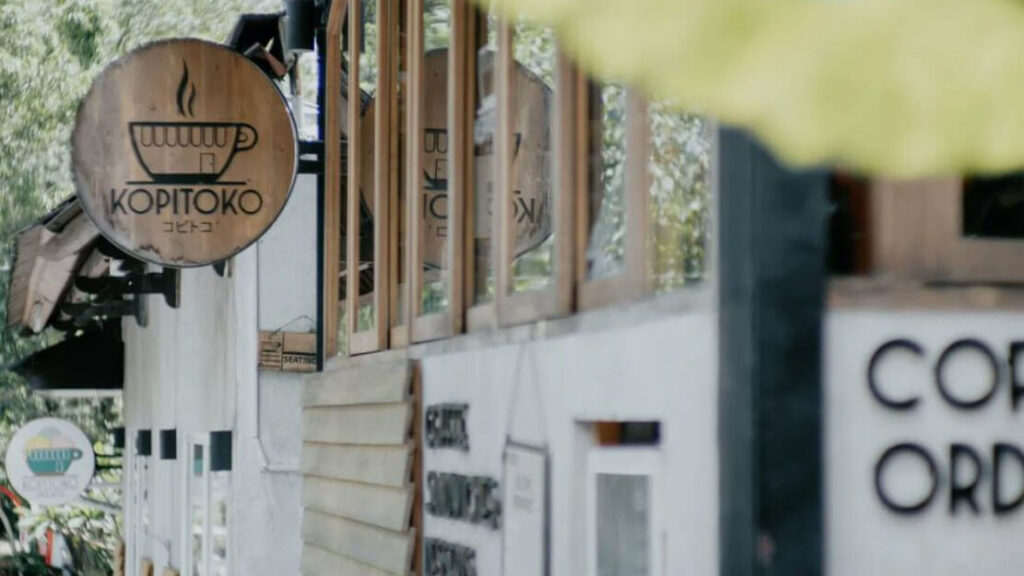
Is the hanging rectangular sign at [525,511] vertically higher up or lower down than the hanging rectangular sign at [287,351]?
lower down

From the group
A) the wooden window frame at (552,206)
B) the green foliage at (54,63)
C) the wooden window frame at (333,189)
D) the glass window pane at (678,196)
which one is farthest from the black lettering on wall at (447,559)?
the green foliage at (54,63)

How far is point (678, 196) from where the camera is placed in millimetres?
3828

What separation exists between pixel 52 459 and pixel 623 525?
16166 mm

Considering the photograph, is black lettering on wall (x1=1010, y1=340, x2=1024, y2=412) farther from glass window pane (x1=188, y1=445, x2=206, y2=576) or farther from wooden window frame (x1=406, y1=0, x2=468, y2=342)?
glass window pane (x1=188, y1=445, x2=206, y2=576)

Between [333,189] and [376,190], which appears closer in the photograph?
[376,190]

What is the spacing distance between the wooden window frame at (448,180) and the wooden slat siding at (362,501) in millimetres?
516

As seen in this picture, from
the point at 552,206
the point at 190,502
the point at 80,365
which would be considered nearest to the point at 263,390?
the point at 190,502

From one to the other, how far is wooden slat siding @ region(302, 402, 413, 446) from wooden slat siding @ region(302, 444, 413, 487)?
30 millimetres

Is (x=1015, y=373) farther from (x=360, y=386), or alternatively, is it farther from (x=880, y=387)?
(x=360, y=386)

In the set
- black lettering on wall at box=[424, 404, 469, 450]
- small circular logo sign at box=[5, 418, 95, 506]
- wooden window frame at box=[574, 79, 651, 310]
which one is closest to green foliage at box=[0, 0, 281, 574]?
small circular logo sign at box=[5, 418, 95, 506]

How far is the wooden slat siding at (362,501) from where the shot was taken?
6285 millimetres

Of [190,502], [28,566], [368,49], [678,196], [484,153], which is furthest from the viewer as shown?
[28,566]

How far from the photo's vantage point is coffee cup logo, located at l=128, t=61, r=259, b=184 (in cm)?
882

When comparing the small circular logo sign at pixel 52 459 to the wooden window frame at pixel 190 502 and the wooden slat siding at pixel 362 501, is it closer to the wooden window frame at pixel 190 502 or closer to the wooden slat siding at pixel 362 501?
the wooden window frame at pixel 190 502
